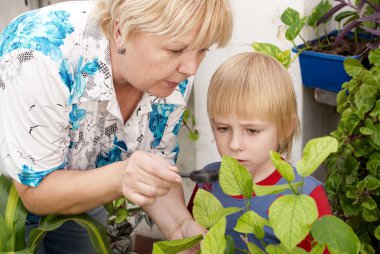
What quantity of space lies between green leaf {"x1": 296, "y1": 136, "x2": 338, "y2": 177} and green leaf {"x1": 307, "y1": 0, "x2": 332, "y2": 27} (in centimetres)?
128

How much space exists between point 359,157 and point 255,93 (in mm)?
477

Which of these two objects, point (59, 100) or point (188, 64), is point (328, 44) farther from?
point (59, 100)

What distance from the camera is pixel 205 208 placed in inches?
45.9

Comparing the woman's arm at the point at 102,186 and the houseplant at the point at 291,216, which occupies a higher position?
the houseplant at the point at 291,216

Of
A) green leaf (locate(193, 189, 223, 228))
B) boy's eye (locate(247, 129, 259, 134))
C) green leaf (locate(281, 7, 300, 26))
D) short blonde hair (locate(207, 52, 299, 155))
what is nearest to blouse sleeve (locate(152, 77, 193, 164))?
short blonde hair (locate(207, 52, 299, 155))

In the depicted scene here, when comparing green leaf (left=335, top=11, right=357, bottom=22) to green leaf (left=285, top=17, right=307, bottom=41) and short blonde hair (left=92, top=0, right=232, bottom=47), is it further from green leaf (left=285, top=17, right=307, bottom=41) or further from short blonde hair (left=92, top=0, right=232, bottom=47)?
short blonde hair (left=92, top=0, right=232, bottom=47)

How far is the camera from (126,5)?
4.83ft

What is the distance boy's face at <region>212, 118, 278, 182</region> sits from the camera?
1.56 m

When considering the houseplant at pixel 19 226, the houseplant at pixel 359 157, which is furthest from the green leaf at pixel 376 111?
the houseplant at pixel 19 226

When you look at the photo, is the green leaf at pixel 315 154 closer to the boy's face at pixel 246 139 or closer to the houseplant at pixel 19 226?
the boy's face at pixel 246 139

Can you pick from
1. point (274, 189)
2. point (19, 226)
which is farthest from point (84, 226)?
point (274, 189)

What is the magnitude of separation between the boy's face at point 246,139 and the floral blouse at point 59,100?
0.21 m

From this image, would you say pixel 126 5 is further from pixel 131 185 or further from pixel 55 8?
pixel 131 185

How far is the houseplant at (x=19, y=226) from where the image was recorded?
5.26 feet
